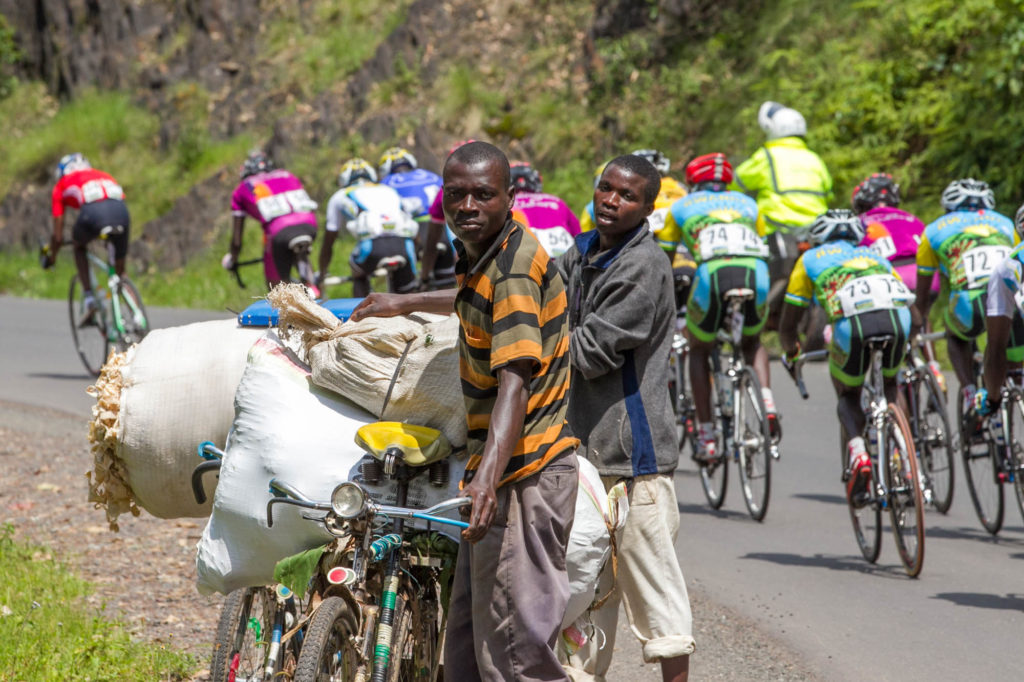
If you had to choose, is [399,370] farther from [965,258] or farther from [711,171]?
[965,258]

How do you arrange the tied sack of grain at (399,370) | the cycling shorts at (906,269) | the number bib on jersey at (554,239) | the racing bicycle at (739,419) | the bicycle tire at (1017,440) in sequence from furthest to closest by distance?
the cycling shorts at (906,269) → the number bib on jersey at (554,239) → the racing bicycle at (739,419) → the bicycle tire at (1017,440) → the tied sack of grain at (399,370)

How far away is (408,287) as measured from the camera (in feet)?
41.3

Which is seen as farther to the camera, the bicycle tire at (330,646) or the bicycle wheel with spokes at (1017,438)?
the bicycle wheel with spokes at (1017,438)

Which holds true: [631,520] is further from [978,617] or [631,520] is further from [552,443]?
[978,617]

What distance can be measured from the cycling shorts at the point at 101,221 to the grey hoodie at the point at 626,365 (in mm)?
9993

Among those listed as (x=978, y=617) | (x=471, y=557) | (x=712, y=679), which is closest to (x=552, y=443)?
(x=471, y=557)

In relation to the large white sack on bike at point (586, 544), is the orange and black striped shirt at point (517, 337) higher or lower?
higher

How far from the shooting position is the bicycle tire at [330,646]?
12.3 ft

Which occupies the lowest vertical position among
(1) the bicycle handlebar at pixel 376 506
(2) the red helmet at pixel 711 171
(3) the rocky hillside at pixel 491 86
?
(1) the bicycle handlebar at pixel 376 506

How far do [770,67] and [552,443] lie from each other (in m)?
16.8

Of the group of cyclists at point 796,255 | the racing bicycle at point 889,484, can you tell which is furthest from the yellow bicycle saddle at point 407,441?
the racing bicycle at point 889,484

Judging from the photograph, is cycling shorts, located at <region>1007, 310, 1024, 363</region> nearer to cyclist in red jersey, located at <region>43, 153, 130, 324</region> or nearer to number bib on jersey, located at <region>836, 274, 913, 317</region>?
number bib on jersey, located at <region>836, 274, 913, 317</region>

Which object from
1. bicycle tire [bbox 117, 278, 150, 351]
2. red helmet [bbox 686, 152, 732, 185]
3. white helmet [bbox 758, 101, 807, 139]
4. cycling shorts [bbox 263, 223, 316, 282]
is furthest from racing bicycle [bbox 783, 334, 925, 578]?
bicycle tire [bbox 117, 278, 150, 351]

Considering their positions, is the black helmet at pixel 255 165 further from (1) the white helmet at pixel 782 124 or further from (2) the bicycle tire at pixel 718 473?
(2) the bicycle tire at pixel 718 473
